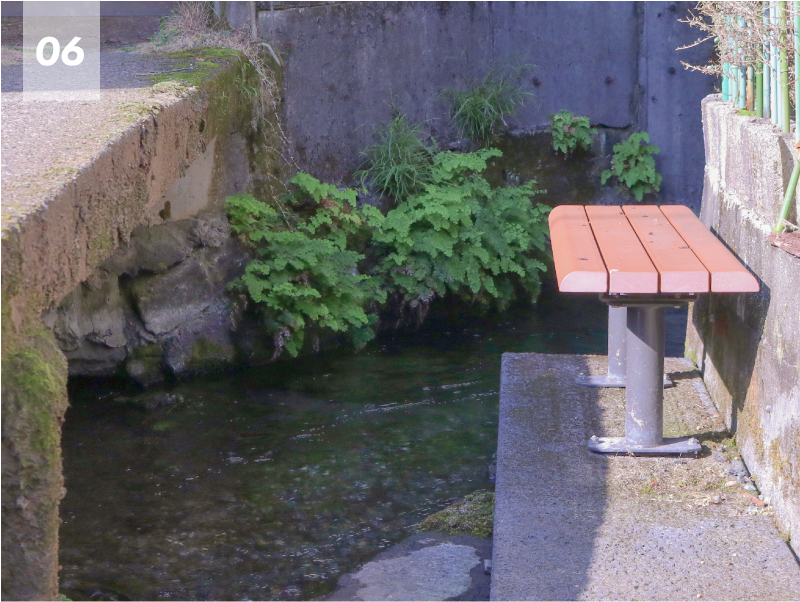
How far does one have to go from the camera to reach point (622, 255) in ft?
11.8

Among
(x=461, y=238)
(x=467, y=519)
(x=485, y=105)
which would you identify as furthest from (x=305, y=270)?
(x=467, y=519)

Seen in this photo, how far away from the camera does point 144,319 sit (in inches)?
245

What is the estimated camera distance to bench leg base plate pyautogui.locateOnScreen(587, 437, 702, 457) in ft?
12.4

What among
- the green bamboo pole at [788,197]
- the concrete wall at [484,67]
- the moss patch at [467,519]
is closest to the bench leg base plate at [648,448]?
the moss patch at [467,519]

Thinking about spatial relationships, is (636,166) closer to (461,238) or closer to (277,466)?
(461,238)

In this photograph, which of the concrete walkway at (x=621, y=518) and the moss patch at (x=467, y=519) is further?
the moss patch at (x=467, y=519)

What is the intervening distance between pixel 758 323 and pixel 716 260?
38cm

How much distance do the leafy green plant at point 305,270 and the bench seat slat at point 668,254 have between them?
111 inches

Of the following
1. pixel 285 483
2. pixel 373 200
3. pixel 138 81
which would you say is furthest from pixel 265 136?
pixel 285 483

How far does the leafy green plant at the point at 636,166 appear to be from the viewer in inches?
340

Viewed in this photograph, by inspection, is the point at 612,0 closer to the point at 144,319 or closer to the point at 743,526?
the point at 144,319

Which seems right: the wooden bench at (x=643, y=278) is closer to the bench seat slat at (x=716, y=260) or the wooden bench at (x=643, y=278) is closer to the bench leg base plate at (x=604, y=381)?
the bench seat slat at (x=716, y=260)

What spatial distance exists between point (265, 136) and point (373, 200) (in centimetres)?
126

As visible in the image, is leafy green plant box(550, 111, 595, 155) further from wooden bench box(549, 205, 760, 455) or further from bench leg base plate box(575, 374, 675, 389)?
bench leg base plate box(575, 374, 675, 389)
